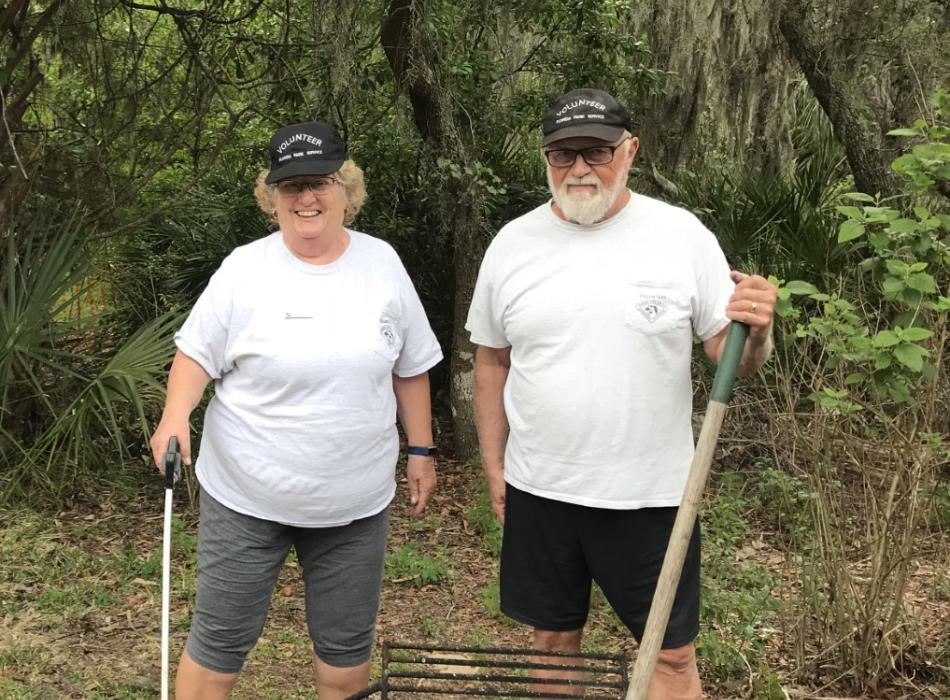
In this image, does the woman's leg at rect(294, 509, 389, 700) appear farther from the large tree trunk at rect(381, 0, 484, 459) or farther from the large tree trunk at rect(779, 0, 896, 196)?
the large tree trunk at rect(779, 0, 896, 196)

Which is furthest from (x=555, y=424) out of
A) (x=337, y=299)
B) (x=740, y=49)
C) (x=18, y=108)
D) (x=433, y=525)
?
(x=740, y=49)

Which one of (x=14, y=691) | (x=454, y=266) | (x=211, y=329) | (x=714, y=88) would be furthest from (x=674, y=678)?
(x=714, y=88)

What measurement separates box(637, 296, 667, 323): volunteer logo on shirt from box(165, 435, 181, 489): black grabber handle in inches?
48.5

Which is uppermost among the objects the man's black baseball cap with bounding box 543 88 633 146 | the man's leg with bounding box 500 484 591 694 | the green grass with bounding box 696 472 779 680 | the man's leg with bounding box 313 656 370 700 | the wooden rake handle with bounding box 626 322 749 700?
the man's black baseball cap with bounding box 543 88 633 146

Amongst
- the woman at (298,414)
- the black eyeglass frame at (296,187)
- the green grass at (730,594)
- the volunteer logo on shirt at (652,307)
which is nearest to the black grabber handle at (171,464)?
the woman at (298,414)

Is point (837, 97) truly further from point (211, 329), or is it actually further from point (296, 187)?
point (211, 329)

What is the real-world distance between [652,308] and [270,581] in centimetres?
131

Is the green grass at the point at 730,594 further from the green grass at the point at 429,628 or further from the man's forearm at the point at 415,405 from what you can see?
the man's forearm at the point at 415,405

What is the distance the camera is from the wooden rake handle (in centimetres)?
206

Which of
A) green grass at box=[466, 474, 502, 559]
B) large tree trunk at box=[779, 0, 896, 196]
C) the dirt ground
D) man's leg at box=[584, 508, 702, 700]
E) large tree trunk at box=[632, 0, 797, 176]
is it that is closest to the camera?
man's leg at box=[584, 508, 702, 700]

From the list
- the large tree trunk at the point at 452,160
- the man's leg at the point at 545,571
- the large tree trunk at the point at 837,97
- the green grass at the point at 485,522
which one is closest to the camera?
the man's leg at the point at 545,571

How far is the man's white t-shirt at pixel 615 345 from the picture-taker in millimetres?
2631

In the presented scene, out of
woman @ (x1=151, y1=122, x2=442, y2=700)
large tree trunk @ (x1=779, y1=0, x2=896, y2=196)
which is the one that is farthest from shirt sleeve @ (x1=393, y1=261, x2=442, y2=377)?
large tree trunk @ (x1=779, y1=0, x2=896, y2=196)

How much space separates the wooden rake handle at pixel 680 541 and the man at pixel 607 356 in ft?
1.49
